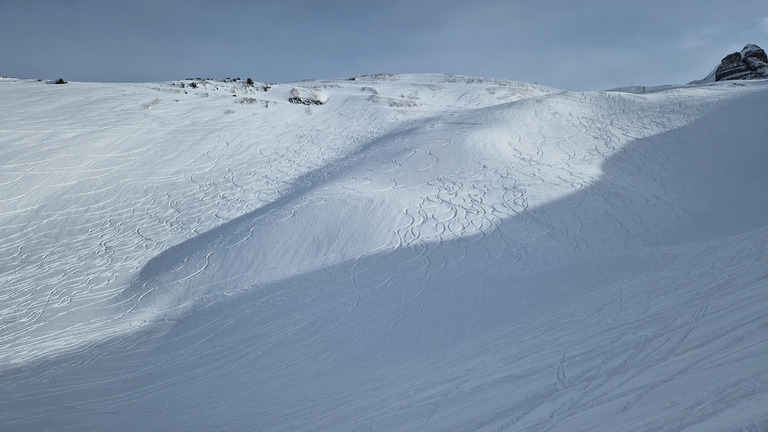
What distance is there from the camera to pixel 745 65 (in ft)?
99.4

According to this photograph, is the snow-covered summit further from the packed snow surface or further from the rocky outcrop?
the packed snow surface

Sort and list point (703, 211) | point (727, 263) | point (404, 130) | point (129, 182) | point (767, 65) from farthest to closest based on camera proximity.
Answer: point (767, 65), point (404, 130), point (129, 182), point (703, 211), point (727, 263)

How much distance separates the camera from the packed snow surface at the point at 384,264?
5199 millimetres

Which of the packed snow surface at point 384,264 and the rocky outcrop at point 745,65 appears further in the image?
the rocky outcrop at point 745,65

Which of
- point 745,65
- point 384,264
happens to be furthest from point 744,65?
point 384,264

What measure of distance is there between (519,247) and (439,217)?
237cm

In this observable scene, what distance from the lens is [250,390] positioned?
6.67m

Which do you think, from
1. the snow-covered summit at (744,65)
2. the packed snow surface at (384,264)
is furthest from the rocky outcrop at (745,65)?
the packed snow surface at (384,264)

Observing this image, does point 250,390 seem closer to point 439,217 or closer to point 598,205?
point 439,217

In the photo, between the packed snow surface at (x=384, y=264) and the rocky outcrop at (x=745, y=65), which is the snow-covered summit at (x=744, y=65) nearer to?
the rocky outcrop at (x=745, y=65)

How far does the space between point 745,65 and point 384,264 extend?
106ft

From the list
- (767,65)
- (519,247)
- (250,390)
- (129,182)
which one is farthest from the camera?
(767,65)

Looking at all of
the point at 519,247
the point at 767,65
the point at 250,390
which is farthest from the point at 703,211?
the point at 767,65

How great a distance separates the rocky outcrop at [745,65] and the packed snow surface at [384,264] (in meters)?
11.2
